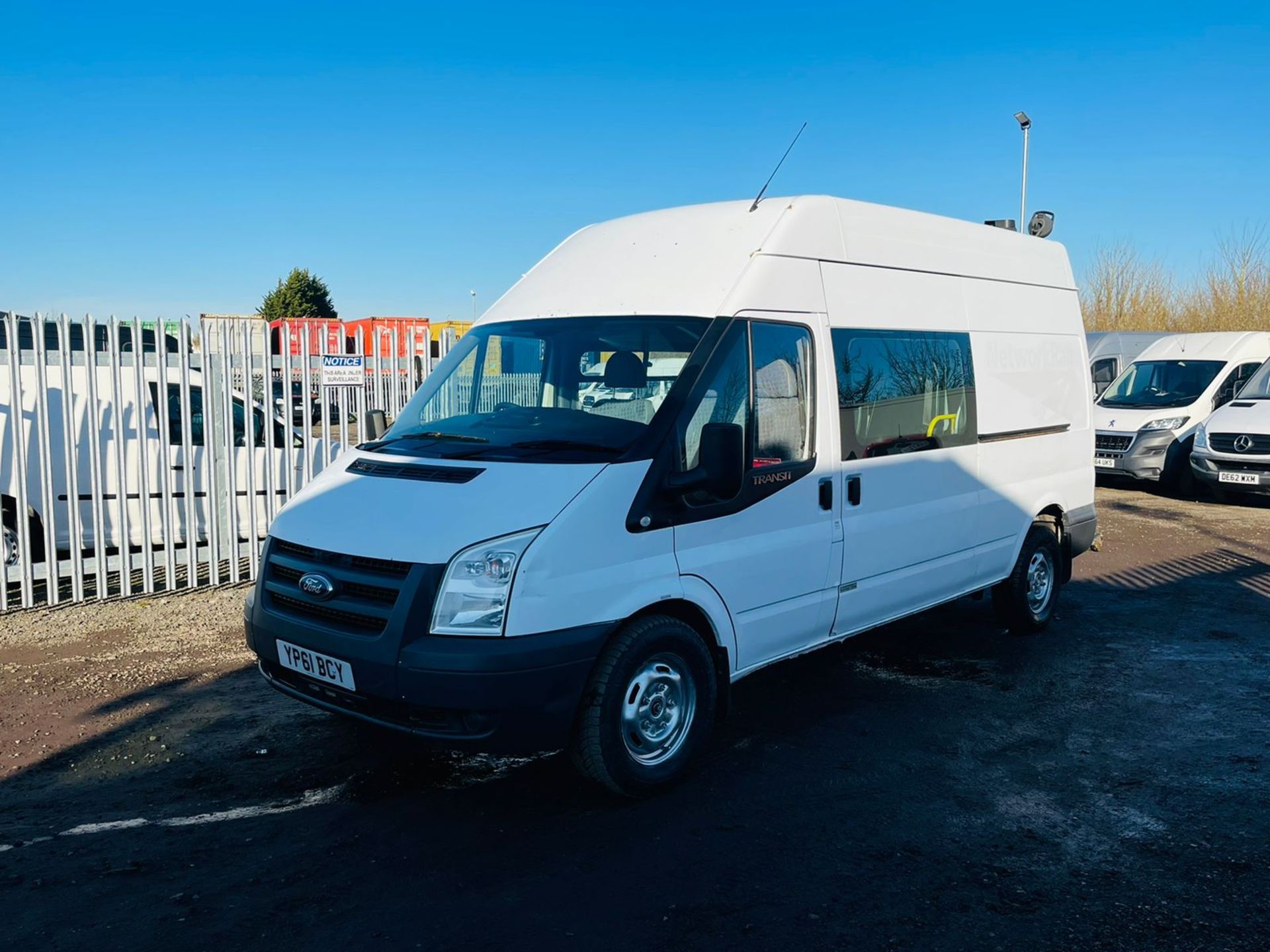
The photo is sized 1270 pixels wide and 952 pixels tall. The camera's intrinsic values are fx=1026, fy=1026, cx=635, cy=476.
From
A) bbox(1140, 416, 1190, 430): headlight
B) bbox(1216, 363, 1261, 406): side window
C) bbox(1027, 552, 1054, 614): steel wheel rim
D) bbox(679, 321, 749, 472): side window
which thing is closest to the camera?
bbox(679, 321, 749, 472): side window

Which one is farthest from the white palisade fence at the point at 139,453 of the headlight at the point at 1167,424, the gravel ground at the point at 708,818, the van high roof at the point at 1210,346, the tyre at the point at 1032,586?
the van high roof at the point at 1210,346

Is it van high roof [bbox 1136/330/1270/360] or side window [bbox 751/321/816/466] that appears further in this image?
van high roof [bbox 1136/330/1270/360]

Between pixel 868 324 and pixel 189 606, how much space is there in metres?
5.59

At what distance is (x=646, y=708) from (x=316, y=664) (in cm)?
138

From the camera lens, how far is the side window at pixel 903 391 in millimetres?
5266

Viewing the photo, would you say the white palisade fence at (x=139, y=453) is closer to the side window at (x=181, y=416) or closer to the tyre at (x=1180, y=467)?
the side window at (x=181, y=416)

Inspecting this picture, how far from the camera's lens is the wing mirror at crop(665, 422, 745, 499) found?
4.19 metres

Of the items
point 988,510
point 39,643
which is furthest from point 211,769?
point 988,510

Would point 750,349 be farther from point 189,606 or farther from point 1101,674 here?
point 189,606

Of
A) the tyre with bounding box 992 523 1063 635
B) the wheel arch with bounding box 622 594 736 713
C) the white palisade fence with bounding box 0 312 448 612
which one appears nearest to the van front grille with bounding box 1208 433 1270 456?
the tyre with bounding box 992 523 1063 635

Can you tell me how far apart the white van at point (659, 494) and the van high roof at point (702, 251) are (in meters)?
0.02

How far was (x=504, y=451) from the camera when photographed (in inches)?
176

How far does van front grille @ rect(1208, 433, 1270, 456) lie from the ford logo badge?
43.4ft

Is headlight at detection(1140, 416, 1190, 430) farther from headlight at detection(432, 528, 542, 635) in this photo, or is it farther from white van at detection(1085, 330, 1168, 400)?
headlight at detection(432, 528, 542, 635)
